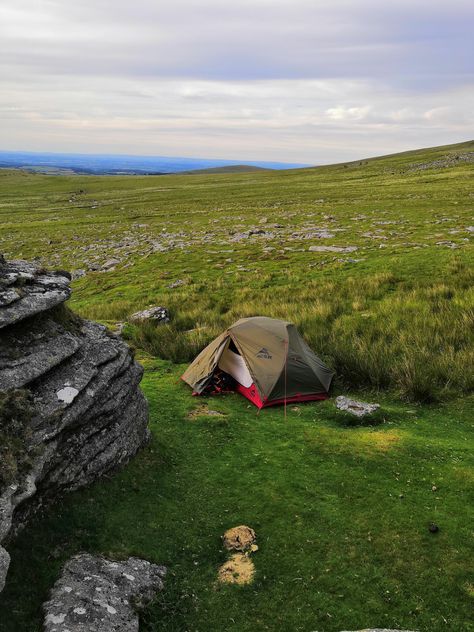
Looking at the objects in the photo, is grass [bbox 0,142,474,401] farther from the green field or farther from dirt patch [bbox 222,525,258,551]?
dirt patch [bbox 222,525,258,551]

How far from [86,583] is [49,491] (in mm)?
1906

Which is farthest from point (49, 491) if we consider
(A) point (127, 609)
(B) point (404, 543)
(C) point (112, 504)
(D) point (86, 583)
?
(B) point (404, 543)

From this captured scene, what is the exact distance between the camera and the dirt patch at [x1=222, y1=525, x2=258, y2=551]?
850 cm

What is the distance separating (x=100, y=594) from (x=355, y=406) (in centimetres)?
890

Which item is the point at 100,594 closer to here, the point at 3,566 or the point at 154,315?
the point at 3,566

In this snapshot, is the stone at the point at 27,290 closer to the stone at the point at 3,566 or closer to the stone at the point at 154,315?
the stone at the point at 3,566

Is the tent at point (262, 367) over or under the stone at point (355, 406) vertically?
over

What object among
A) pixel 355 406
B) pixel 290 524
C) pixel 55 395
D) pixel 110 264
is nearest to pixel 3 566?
pixel 55 395

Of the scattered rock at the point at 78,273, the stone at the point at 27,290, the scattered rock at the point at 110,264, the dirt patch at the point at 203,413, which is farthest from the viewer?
the scattered rock at the point at 110,264

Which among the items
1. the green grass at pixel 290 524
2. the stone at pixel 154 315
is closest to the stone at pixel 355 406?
the green grass at pixel 290 524

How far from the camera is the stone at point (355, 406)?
13305 millimetres

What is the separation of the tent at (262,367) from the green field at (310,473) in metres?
0.63

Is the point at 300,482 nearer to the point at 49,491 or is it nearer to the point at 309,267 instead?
the point at 49,491

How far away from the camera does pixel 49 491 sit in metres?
8.30
